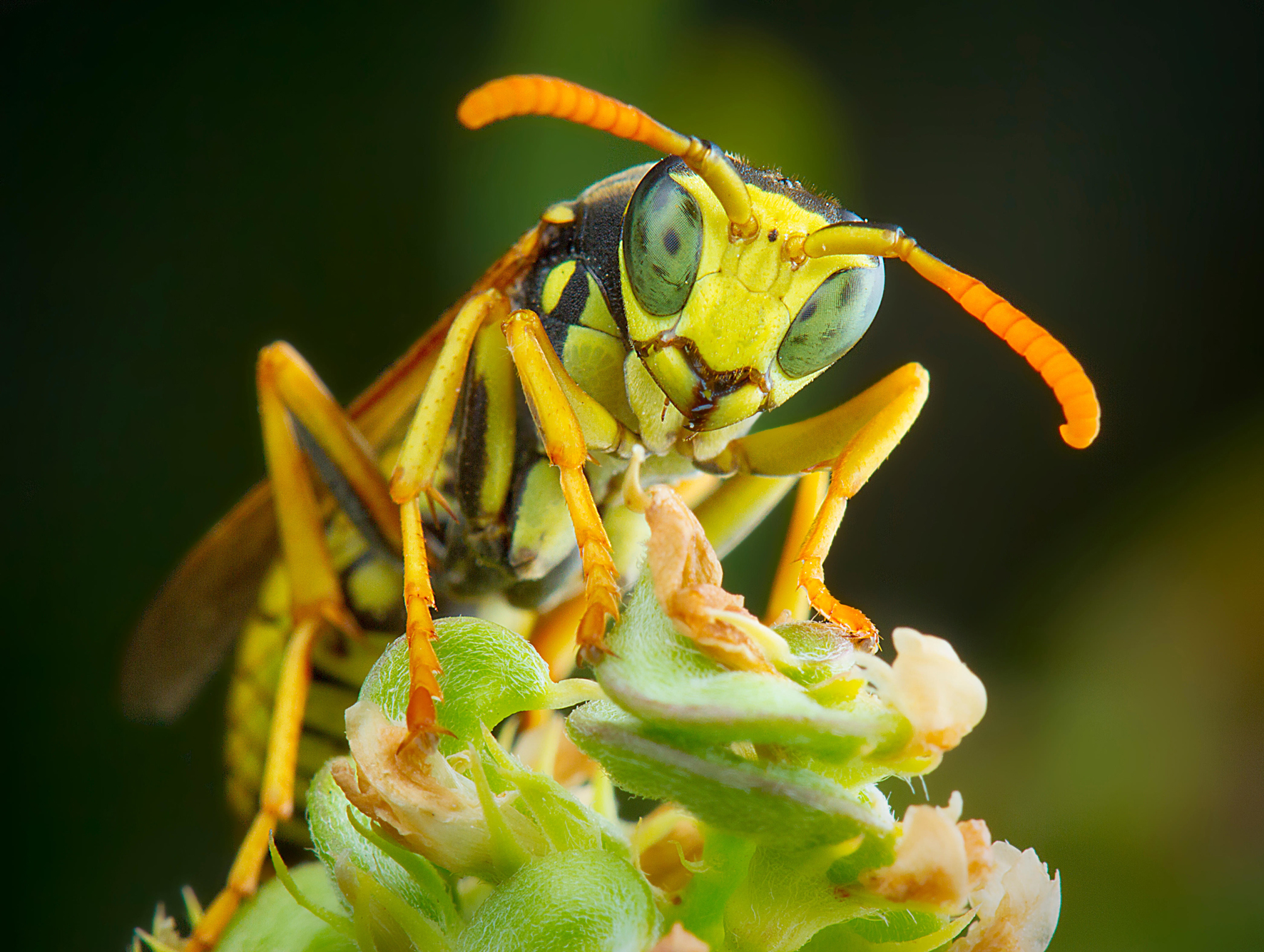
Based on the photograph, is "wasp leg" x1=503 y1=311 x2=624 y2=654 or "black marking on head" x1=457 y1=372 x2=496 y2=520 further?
"black marking on head" x1=457 y1=372 x2=496 y2=520

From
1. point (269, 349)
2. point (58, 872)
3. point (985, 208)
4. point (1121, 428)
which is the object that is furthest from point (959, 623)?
point (58, 872)

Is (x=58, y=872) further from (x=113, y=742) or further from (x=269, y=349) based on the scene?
(x=269, y=349)

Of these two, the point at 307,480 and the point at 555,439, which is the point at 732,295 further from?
the point at 307,480

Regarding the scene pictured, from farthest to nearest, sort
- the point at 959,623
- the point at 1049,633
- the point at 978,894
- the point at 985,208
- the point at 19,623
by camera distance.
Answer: the point at 985,208 < the point at 959,623 < the point at 1049,633 < the point at 19,623 < the point at 978,894

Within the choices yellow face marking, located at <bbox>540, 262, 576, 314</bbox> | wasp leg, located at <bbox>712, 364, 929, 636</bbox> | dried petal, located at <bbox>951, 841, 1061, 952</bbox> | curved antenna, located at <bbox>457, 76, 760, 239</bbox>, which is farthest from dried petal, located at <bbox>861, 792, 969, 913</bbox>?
yellow face marking, located at <bbox>540, 262, 576, 314</bbox>

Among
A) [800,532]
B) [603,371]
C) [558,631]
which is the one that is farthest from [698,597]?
[558,631]

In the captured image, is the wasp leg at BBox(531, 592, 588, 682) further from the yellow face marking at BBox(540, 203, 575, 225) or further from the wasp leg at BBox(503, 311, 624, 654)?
the yellow face marking at BBox(540, 203, 575, 225)
